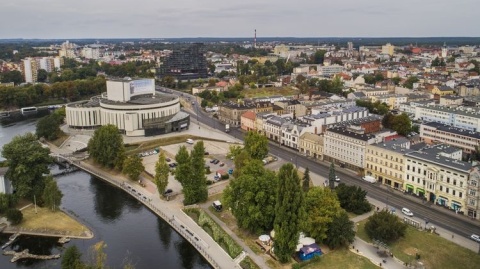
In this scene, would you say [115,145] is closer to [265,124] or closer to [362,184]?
[265,124]

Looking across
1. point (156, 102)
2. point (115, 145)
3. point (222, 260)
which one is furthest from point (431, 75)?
point (222, 260)

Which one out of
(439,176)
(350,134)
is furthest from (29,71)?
(439,176)

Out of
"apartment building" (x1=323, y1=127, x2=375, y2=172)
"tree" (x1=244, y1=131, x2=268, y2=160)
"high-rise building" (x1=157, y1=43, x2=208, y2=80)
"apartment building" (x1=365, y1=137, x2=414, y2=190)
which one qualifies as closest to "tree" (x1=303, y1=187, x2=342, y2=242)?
"apartment building" (x1=365, y1=137, x2=414, y2=190)

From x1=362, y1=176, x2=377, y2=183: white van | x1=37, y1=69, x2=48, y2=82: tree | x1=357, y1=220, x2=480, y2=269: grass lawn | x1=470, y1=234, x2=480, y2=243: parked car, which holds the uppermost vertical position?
x1=37, y1=69, x2=48, y2=82: tree

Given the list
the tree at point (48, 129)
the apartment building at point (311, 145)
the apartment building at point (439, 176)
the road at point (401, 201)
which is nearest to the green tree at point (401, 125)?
the apartment building at point (311, 145)

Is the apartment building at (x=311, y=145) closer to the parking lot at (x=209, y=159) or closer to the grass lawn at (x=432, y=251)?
the parking lot at (x=209, y=159)

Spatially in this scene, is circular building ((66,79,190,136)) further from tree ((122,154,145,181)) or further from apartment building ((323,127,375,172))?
apartment building ((323,127,375,172))

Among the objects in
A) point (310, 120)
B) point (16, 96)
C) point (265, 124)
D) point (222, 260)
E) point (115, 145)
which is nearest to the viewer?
point (222, 260)
